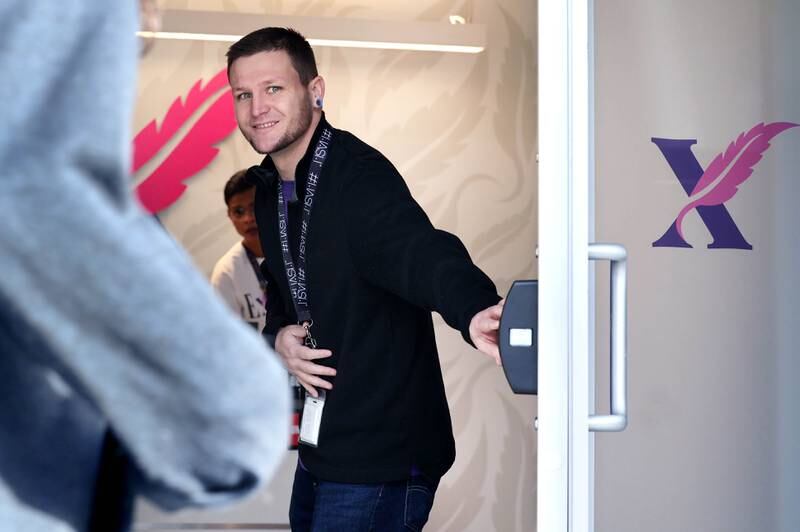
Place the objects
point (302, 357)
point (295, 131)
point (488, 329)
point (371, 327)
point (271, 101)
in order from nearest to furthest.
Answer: point (488, 329)
point (371, 327)
point (302, 357)
point (295, 131)
point (271, 101)

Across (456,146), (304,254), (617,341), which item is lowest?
(617,341)

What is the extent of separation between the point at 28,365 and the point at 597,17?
1.64 meters

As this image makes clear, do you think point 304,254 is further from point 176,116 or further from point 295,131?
point 176,116

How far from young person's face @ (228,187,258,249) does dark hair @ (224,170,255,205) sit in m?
0.02

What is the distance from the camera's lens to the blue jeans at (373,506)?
2564 mm

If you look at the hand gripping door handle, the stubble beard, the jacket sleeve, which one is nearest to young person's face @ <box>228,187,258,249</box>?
the stubble beard

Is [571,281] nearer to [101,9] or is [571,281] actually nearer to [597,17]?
[597,17]

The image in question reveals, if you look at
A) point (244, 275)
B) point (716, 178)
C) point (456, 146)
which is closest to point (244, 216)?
point (244, 275)

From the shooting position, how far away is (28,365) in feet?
1.88

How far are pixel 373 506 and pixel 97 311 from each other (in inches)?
85.1

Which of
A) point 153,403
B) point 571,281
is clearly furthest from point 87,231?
point 571,281

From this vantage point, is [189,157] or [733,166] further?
[189,157]

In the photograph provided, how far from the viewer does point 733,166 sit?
209cm

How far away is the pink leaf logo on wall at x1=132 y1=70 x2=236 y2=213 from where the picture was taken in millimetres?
5219
